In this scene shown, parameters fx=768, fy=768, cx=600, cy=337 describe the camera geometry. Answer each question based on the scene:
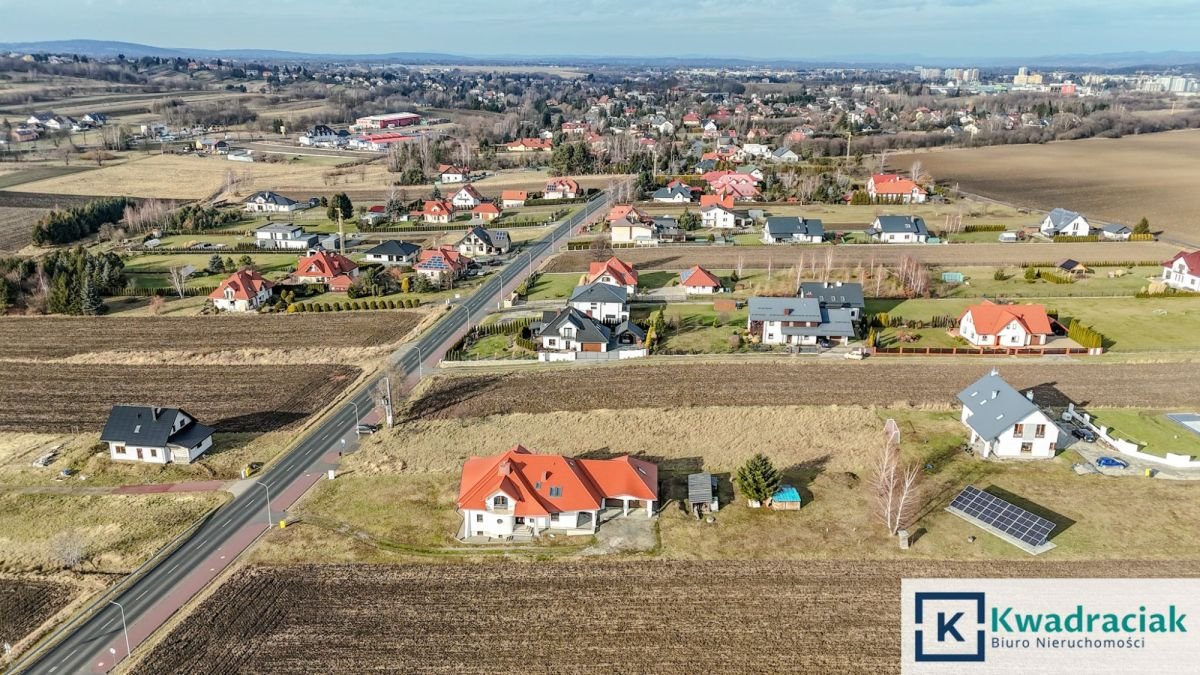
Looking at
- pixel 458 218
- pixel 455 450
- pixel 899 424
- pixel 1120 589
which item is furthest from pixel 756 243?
pixel 1120 589

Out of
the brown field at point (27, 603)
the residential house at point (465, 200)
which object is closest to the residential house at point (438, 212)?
the residential house at point (465, 200)

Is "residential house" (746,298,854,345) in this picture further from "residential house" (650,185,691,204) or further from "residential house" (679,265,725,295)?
"residential house" (650,185,691,204)

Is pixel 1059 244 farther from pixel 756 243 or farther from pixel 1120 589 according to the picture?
pixel 1120 589

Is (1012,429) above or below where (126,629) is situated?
above

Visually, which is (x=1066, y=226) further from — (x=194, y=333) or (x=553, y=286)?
(x=194, y=333)

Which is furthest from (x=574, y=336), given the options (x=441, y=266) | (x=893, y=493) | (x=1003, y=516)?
(x=1003, y=516)

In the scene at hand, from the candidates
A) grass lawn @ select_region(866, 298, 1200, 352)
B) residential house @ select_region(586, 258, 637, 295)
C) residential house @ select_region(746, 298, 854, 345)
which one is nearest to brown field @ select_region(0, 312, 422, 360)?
residential house @ select_region(586, 258, 637, 295)
